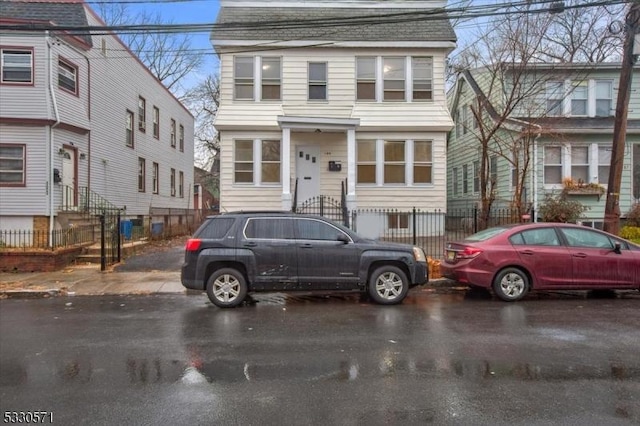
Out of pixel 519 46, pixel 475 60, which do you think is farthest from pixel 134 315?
pixel 475 60

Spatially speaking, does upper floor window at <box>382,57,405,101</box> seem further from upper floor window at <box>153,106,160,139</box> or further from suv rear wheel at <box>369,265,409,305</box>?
upper floor window at <box>153,106,160,139</box>

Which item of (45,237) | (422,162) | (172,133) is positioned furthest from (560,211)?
(172,133)

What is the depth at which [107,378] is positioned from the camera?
16.7 feet

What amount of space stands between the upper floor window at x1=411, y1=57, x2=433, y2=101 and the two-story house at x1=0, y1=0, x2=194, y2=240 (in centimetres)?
1044

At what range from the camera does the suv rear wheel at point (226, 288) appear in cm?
893

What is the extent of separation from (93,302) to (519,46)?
1486 cm

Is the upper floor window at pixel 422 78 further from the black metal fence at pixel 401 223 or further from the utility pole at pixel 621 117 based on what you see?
the utility pole at pixel 621 117

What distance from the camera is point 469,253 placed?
951 centimetres

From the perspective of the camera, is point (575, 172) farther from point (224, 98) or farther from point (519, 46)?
point (224, 98)

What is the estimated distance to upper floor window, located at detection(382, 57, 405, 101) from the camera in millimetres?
18141

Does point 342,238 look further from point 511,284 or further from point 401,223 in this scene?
point 401,223

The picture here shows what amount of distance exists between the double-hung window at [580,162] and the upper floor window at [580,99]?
1762 mm

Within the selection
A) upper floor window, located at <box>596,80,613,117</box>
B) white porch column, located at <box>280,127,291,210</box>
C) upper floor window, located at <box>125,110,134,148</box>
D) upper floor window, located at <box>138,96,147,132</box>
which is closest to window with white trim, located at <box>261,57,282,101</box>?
white porch column, located at <box>280,127,291,210</box>

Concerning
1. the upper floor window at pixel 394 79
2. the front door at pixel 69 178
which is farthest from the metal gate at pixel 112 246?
the upper floor window at pixel 394 79
